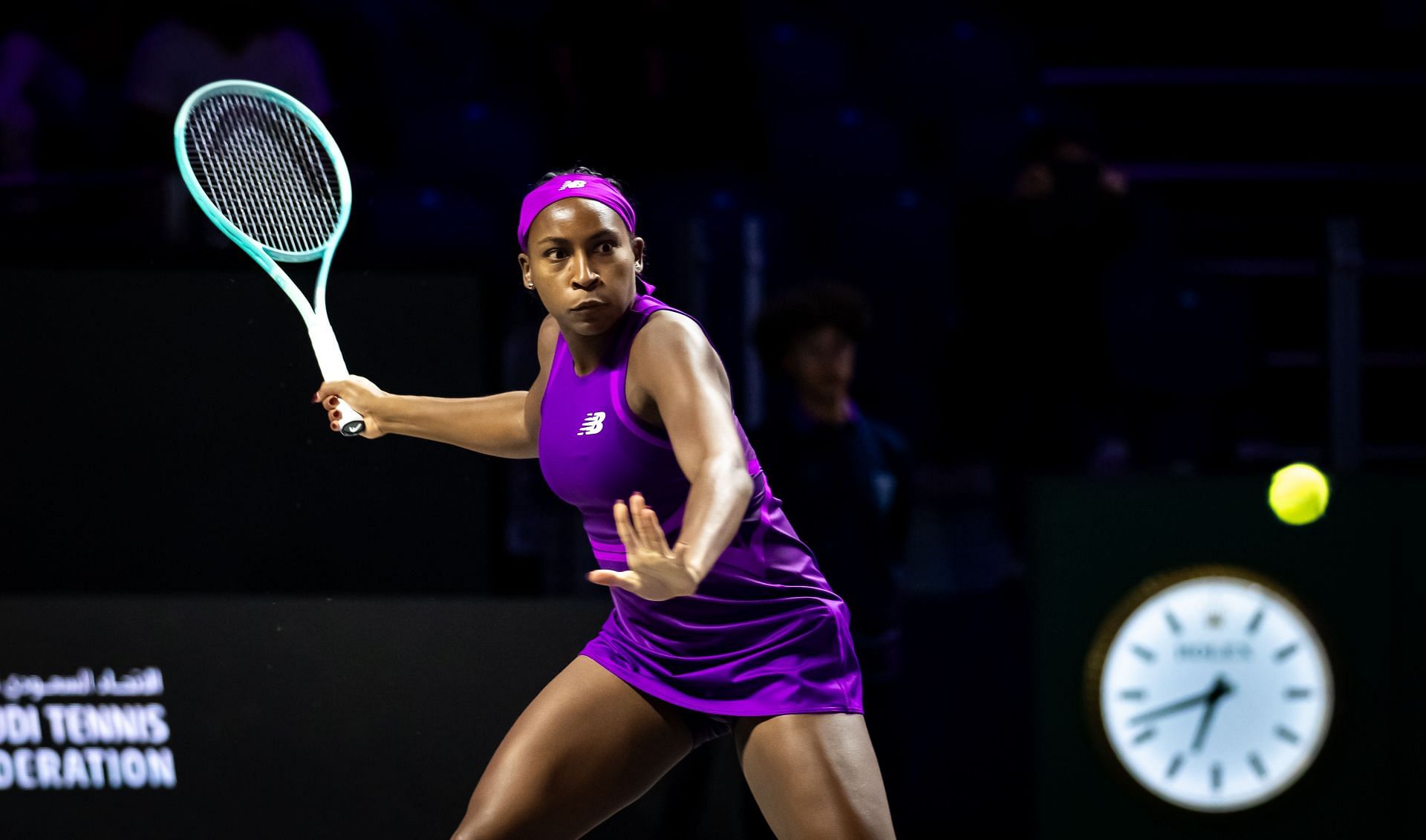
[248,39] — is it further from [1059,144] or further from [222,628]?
[1059,144]

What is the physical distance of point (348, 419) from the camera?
3.13m

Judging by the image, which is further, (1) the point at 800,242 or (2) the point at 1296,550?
(1) the point at 800,242

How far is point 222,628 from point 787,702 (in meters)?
1.70

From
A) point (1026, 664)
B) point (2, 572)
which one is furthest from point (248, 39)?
point (1026, 664)

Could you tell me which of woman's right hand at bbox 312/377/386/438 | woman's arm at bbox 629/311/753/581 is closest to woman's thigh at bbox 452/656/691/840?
woman's arm at bbox 629/311/753/581

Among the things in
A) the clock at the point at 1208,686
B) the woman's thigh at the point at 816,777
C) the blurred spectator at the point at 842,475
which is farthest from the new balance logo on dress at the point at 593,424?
the clock at the point at 1208,686

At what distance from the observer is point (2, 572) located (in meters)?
3.99

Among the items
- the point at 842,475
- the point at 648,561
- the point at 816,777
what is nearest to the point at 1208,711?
the point at 842,475

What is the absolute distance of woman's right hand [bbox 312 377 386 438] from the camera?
3.17 m

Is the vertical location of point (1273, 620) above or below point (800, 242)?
below

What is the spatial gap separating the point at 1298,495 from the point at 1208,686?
2.04 feet

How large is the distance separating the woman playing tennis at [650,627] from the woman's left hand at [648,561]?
0.91 feet

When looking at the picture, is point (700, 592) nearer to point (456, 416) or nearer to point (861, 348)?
point (456, 416)

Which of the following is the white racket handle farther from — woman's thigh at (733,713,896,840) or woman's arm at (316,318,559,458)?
woman's thigh at (733,713,896,840)
